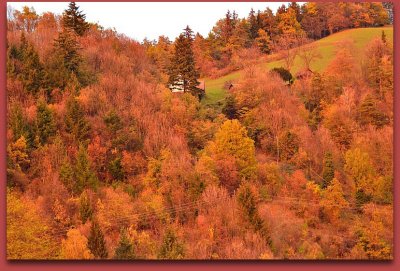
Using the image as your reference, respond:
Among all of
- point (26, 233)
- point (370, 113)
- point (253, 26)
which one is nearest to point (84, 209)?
point (26, 233)

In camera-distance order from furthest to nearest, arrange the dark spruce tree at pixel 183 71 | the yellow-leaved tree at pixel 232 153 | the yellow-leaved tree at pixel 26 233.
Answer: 1. the dark spruce tree at pixel 183 71
2. the yellow-leaved tree at pixel 232 153
3. the yellow-leaved tree at pixel 26 233

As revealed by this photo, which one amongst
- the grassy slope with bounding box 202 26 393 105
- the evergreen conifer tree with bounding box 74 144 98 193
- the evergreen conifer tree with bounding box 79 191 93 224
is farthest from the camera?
the grassy slope with bounding box 202 26 393 105

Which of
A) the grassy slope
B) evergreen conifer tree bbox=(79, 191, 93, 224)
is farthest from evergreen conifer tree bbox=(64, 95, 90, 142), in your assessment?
the grassy slope

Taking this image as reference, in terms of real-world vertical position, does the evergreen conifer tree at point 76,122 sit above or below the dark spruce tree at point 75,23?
below

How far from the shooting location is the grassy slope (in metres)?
25.8

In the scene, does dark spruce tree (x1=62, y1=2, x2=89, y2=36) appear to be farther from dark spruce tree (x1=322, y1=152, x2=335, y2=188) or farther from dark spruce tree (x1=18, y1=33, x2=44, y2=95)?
dark spruce tree (x1=322, y1=152, x2=335, y2=188)

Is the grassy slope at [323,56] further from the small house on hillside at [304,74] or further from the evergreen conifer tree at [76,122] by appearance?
the evergreen conifer tree at [76,122]

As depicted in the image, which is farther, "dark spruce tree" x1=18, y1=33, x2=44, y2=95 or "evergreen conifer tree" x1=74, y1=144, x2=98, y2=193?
"dark spruce tree" x1=18, y1=33, x2=44, y2=95

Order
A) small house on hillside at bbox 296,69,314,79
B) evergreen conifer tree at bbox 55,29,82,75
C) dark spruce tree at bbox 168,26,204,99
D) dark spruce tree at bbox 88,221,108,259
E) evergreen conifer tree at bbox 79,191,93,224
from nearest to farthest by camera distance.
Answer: dark spruce tree at bbox 88,221,108,259, evergreen conifer tree at bbox 79,191,93,224, evergreen conifer tree at bbox 55,29,82,75, dark spruce tree at bbox 168,26,204,99, small house on hillside at bbox 296,69,314,79

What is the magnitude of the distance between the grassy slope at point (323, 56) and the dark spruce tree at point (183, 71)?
1396 mm

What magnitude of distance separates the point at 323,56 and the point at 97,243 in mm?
22708

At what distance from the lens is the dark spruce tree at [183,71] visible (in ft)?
77.9

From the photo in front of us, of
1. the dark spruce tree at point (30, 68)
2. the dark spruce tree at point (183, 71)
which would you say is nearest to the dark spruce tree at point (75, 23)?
the dark spruce tree at point (30, 68)

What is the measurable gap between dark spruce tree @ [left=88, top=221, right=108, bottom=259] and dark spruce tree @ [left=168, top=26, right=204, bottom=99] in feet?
40.1
